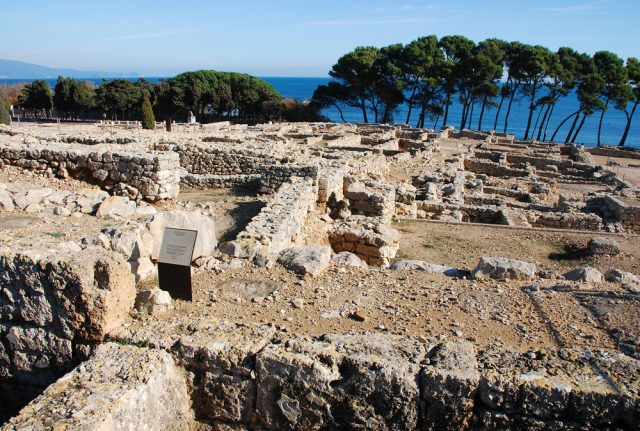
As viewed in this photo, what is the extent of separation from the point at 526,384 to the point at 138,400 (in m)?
3.21

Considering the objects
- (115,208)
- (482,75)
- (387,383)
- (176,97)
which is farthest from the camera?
(176,97)

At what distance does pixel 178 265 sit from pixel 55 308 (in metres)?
1.31

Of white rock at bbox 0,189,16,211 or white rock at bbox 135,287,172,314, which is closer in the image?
white rock at bbox 135,287,172,314

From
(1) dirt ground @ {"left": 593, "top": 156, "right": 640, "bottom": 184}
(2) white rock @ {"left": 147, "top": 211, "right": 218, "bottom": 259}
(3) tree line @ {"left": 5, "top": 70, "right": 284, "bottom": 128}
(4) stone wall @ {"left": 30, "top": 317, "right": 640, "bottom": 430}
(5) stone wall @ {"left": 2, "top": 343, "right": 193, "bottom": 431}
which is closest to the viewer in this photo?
(5) stone wall @ {"left": 2, "top": 343, "right": 193, "bottom": 431}

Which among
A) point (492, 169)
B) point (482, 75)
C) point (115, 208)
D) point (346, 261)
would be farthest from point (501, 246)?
point (482, 75)

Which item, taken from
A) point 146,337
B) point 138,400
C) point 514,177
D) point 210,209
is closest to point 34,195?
point 210,209

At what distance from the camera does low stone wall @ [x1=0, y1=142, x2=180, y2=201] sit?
430 inches

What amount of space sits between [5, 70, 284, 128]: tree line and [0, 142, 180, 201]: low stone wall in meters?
40.4

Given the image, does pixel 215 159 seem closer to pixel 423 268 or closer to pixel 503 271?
pixel 423 268

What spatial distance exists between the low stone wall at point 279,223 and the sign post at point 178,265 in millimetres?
1511

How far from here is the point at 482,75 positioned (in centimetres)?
4469

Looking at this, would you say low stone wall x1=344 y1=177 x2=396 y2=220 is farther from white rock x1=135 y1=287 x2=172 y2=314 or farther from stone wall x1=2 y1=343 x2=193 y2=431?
stone wall x1=2 y1=343 x2=193 y2=431

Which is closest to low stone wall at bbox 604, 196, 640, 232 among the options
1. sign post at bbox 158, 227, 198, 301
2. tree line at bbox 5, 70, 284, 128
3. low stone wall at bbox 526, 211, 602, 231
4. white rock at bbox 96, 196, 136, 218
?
low stone wall at bbox 526, 211, 602, 231

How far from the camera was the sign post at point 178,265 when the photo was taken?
5488mm
